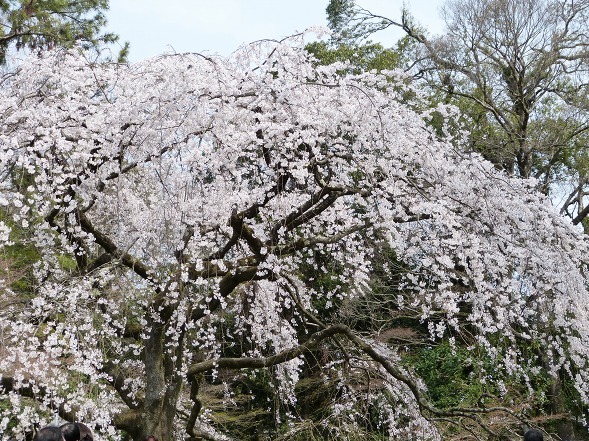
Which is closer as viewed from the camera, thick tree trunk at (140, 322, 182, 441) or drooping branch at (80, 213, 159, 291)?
drooping branch at (80, 213, 159, 291)

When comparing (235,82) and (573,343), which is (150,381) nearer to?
(235,82)

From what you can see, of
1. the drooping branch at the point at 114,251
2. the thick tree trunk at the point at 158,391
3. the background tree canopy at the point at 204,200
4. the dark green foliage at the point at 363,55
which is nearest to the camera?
the background tree canopy at the point at 204,200

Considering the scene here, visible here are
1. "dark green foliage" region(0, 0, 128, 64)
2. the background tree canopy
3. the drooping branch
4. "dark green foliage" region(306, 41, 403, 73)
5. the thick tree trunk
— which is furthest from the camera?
"dark green foliage" region(306, 41, 403, 73)

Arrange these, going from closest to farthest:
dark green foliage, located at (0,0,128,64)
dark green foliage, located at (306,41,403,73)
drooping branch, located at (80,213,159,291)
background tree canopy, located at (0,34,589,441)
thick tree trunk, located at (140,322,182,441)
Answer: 1. background tree canopy, located at (0,34,589,441)
2. drooping branch, located at (80,213,159,291)
3. thick tree trunk, located at (140,322,182,441)
4. dark green foliage, located at (0,0,128,64)
5. dark green foliage, located at (306,41,403,73)

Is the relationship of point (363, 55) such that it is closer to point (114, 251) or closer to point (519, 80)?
point (519, 80)

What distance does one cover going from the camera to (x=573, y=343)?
5.43m

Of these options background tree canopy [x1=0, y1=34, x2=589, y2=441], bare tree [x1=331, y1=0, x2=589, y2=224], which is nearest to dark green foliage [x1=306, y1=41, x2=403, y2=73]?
bare tree [x1=331, y1=0, x2=589, y2=224]

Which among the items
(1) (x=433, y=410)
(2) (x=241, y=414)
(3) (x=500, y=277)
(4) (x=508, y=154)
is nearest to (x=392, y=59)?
(4) (x=508, y=154)

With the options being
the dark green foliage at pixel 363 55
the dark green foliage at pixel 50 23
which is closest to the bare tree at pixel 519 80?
the dark green foliage at pixel 363 55

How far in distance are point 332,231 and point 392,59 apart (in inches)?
316

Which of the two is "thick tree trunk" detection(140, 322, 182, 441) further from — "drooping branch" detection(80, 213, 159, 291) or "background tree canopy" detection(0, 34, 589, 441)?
"drooping branch" detection(80, 213, 159, 291)

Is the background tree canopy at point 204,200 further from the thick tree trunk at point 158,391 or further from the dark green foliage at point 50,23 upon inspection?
the dark green foliage at point 50,23

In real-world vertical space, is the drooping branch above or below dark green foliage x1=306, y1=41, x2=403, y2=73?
below

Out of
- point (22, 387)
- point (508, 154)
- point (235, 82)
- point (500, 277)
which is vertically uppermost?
point (508, 154)
